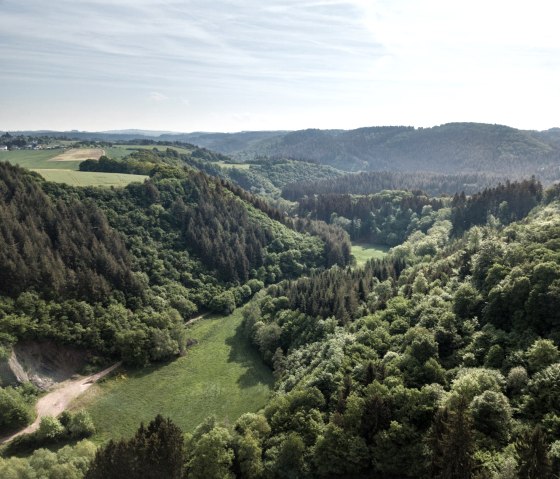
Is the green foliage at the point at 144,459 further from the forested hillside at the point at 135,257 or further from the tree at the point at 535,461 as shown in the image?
the forested hillside at the point at 135,257

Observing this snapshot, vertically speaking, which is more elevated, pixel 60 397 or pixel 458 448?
pixel 458 448

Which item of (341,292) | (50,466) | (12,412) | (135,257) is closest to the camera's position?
(50,466)

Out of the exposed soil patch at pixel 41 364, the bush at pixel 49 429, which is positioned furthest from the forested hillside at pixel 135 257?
the bush at pixel 49 429

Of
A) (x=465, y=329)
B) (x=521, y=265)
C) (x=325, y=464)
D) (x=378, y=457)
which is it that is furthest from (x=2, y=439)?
(x=521, y=265)

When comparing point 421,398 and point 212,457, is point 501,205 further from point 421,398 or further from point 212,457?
point 212,457

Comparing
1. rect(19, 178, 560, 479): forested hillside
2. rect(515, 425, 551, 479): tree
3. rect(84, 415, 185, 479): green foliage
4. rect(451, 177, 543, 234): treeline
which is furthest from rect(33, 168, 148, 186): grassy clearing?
rect(515, 425, 551, 479): tree

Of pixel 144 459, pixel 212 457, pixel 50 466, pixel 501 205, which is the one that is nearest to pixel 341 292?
pixel 212 457

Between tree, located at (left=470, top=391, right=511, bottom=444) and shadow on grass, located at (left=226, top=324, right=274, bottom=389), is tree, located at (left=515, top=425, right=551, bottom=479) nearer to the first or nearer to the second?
tree, located at (left=470, top=391, right=511, bottom=444)
